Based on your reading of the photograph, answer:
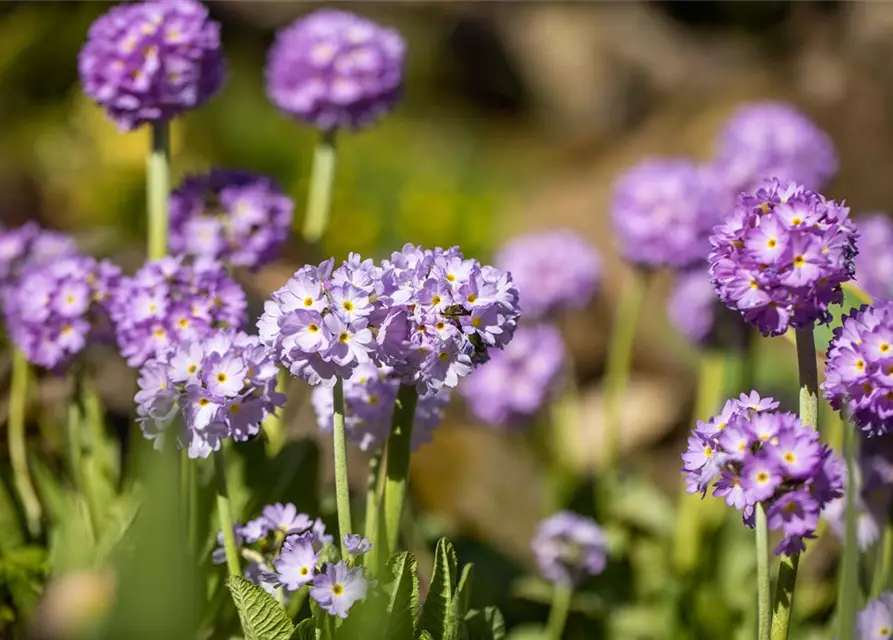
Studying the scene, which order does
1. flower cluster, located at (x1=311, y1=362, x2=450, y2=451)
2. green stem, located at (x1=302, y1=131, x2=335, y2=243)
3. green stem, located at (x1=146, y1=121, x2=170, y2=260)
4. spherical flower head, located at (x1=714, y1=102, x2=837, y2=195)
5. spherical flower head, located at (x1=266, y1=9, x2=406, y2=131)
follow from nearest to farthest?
flower cluster, located at (x1=311, y1=362, x2=450, y2=451), green stem, located at (x1=146, y1=121, x2=170, y2=260), spherical flower head, located at (x1=266, y1=9, x2=406, y2=131), green stem, located at (x1=302, y1=131, x2=335, y2=243), spherical flower head, located at (x1=714, y1=102, x2=837, y2=195)

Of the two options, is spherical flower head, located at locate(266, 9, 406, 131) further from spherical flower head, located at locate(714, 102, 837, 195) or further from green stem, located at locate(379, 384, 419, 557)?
green stem, located at locate(379, 384, 419, 557)

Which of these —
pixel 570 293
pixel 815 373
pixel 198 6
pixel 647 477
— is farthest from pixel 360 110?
pixel 647 477

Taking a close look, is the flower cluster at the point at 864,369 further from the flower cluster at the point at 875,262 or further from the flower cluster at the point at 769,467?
the flower cluster at the point at 875,262

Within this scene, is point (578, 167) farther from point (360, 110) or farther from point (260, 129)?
point (360, 110)

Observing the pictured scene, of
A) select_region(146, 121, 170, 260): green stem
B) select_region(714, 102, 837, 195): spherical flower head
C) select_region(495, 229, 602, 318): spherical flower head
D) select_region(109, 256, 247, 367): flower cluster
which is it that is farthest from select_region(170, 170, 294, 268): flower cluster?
select_region(714, 102, 837, 195): spherical flower head

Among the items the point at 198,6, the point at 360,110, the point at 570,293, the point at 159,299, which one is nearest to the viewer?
the point at 159,299
